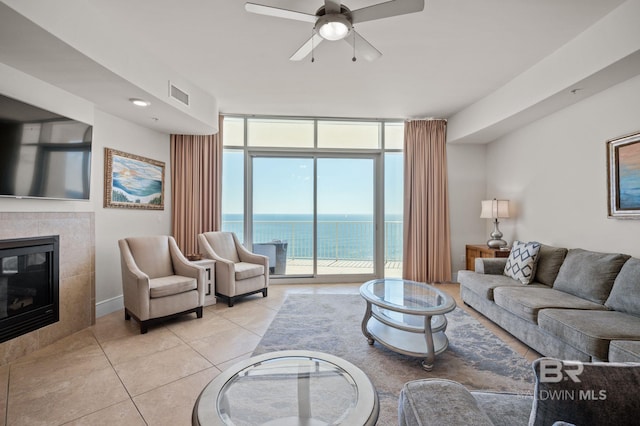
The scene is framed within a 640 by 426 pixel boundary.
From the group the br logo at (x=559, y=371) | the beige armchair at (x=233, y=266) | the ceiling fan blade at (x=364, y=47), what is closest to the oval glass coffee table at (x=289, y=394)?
the br logo at (x=559, y=371)

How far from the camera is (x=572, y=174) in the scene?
3191 millimetres

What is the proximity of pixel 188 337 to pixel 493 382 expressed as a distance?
2.63 meters

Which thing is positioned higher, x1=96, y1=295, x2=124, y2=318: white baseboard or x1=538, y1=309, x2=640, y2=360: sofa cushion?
x1=538, y1=309, x2=640, y2=360: sofa cushion

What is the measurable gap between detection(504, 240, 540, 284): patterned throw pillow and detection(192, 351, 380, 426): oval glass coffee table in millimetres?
2702

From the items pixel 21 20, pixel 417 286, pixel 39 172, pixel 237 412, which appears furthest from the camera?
pixel 417 286

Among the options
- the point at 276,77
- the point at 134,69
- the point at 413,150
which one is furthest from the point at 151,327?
the point at 413,150

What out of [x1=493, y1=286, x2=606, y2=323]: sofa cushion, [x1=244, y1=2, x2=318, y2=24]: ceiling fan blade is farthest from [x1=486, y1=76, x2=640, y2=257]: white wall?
[x1=244, y1=2, x2=318, y2=24]: ceiling fan blade

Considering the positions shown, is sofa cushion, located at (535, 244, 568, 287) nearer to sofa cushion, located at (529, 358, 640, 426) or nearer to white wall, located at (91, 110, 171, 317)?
sofa cushion, located at (529, 358, 640, 426)

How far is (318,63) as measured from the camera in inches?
120

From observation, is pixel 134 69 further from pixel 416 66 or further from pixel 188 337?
pixel 416 66

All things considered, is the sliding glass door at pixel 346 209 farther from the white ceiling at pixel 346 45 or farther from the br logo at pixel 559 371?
the br logo at pixel 559 371

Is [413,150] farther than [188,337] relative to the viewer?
Yes

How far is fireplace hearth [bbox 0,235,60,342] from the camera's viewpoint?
91.7 inches

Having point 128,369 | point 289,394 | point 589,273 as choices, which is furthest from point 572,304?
point 128,369
